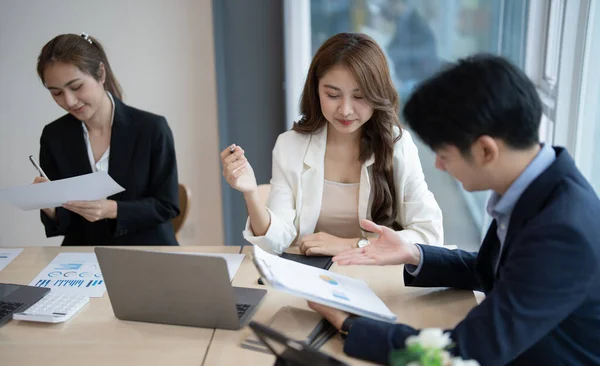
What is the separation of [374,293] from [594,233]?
0.61m

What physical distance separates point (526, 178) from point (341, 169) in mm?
941

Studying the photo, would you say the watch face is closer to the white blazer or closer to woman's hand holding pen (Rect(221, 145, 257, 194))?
the white blazer

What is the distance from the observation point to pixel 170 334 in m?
1.37

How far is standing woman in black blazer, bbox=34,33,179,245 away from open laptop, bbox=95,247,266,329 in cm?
77

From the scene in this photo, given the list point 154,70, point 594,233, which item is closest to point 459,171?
point 594,233

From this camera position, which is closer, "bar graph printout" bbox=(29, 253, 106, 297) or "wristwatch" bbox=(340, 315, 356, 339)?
"wristwatch" bbox=(340, 315, 356, 339)

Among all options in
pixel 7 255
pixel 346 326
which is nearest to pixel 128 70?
pixel 7 255

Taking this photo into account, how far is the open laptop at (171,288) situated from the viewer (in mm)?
1273

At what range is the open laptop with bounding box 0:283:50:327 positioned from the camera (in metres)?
1.48

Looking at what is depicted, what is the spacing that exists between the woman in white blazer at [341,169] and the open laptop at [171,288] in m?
0.48

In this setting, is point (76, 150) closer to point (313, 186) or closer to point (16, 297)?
point (16, 297)

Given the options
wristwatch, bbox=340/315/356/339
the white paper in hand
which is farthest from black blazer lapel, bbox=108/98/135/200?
wristwatch, bbox=340/315/356/339

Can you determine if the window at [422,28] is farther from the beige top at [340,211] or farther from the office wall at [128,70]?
the beige top at [340,211]

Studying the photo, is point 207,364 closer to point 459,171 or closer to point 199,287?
point 199,287
